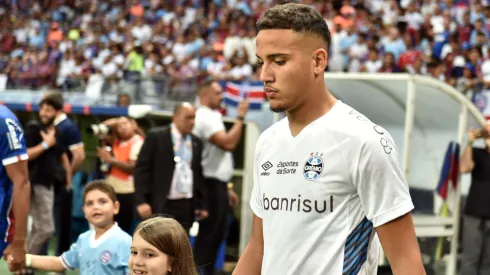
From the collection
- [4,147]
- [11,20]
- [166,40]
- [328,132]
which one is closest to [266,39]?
[328,132]

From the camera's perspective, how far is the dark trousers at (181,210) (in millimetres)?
7477

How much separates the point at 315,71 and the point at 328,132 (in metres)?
0.19

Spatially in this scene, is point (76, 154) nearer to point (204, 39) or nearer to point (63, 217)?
point (63, 217)

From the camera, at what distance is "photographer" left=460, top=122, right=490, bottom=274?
8.51m

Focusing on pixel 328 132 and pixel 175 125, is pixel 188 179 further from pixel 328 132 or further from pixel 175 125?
pixel 328 132

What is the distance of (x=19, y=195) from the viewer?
5.03m

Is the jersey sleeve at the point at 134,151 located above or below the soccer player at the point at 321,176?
below

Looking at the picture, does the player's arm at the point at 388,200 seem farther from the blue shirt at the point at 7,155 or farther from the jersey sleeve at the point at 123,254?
the blue shirt at the point at 7,155

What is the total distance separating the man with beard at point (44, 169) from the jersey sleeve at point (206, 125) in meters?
1.44

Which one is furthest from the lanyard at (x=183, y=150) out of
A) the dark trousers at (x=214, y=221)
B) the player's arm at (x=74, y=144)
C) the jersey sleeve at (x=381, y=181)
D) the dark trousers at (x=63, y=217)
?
the jersey sleeve at (x=381, y=181)

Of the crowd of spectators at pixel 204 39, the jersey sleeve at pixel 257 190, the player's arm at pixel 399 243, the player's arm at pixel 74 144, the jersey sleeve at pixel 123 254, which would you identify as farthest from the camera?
the crowd of spectators at pixel 204 39

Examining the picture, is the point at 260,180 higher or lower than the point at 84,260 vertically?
higher

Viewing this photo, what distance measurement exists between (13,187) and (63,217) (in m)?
4.22

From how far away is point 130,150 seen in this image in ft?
29.1
